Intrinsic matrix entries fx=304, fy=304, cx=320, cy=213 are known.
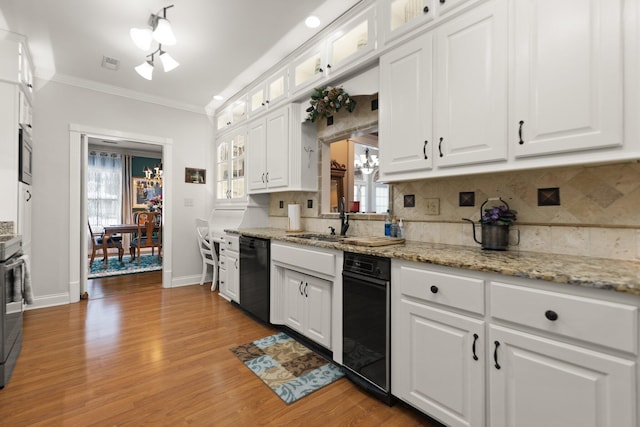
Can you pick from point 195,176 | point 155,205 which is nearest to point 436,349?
point 195,176

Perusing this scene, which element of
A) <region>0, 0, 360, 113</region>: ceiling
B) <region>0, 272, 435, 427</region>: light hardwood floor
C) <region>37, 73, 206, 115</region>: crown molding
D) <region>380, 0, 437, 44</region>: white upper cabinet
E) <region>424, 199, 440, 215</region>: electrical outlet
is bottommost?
<region>0, 272, 435, 427</region>: light hardwood floor

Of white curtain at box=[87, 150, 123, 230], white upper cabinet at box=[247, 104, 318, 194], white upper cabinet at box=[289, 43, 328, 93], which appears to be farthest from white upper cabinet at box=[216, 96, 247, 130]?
white curtain at box=[87, 150, 123, 230]

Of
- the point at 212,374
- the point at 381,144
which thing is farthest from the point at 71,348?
the point at 381,144

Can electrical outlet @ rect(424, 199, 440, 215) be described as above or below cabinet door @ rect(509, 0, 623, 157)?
below

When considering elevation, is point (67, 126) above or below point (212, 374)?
above

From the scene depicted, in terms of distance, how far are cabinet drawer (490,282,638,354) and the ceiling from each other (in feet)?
7.67

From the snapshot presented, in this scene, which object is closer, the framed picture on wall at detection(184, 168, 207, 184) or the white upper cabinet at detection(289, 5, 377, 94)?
the white upper cabinet at detection(289, 5, 377, 94)

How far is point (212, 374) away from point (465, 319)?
1.72 m

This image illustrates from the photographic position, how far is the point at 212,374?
214 centimetres

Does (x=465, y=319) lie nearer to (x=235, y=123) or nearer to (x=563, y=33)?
(x=563, y=33)

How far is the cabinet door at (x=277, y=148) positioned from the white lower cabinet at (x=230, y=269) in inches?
32.6

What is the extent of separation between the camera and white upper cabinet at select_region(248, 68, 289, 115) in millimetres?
3280

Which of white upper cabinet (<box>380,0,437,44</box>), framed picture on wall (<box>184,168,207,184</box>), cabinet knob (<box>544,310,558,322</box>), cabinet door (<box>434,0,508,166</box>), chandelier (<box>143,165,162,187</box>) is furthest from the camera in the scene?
chandelier (<box>143,165,162,187</box>)

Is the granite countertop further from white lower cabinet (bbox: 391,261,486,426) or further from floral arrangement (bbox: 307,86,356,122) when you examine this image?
floral arrangement (bbox: 307,86,356,122)
